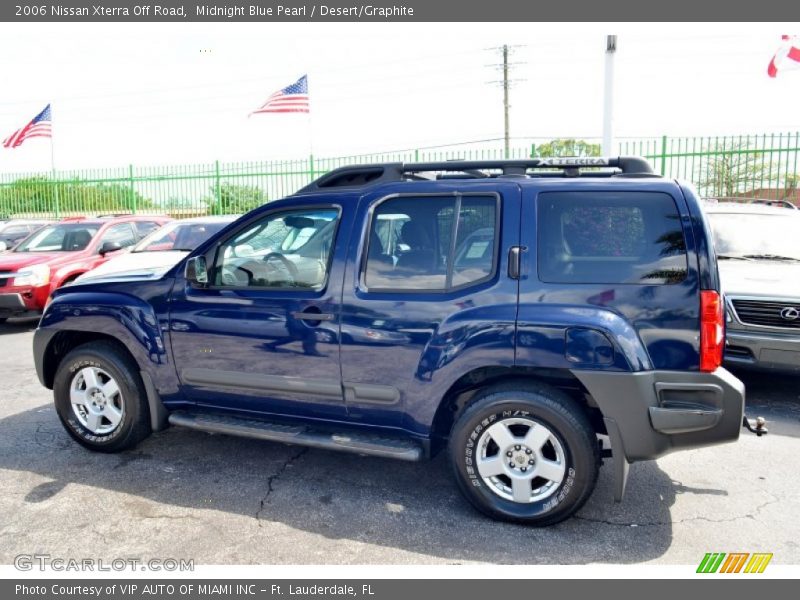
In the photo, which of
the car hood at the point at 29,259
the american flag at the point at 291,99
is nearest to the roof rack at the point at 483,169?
the car hood at the point at 29,259

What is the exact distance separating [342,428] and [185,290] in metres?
1.38

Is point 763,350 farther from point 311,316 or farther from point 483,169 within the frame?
point 311,316

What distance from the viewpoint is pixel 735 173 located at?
41.6 ft

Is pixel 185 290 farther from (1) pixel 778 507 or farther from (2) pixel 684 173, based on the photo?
(2) pixel 684 173

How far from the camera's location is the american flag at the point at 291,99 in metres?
15.8

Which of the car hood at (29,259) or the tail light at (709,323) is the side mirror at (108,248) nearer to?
the car hood at (29,259)

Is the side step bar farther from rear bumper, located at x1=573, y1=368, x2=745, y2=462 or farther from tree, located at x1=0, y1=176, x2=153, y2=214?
tree, located at x1=0, y1=176, x2=153, y2=214

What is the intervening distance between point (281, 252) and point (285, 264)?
94mm

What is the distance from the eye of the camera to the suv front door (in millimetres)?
3691

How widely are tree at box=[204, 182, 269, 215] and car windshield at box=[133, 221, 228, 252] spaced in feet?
26.7

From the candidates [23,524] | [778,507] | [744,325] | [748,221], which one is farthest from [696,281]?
[748,221]

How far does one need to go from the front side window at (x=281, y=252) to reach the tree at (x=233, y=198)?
542 inches

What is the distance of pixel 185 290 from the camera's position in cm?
405

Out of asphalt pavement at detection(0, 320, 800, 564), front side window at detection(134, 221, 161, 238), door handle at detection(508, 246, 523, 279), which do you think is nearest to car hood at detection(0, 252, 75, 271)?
front side window at detection(134, 221, 161, 238)
